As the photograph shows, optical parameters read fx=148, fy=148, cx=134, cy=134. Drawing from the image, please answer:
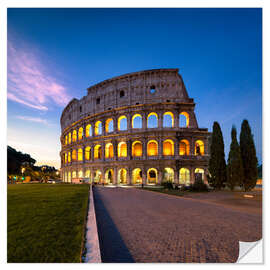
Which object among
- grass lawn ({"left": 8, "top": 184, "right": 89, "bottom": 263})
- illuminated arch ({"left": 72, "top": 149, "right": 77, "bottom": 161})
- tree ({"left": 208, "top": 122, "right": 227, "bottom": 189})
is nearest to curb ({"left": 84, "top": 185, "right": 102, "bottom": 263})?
grass lawn ({"left": 8, "top": 184, "right": 89, "bottom": 263})

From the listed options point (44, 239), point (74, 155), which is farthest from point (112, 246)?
point (74, 155)

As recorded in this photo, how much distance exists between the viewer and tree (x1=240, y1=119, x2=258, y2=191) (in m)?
15.5

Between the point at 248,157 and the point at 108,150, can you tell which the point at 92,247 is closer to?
the point at 248,157

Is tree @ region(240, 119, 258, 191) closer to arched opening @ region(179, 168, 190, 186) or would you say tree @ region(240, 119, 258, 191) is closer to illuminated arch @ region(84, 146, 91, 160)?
arched opening @ region(179, 168, 190, 186)

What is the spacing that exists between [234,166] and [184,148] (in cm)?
1061

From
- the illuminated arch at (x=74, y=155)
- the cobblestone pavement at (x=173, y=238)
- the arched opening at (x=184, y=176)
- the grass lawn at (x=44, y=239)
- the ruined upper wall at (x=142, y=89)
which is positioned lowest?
the arched opening at (x=184, y=176)

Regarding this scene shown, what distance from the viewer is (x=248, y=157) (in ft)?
52.7

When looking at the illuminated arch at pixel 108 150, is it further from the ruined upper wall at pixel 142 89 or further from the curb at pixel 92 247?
the curb at pixel 92 247

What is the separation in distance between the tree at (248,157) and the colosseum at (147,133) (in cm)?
828

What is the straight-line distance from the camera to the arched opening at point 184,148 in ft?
83.6

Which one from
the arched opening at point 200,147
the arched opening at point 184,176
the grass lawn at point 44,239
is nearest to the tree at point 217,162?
the arched opening at point 184,176

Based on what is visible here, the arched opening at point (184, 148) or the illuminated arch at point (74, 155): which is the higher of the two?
the arched opening at point (184, 148)

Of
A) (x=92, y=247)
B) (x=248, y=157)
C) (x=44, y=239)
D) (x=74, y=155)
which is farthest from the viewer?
(x=74, y=155)
